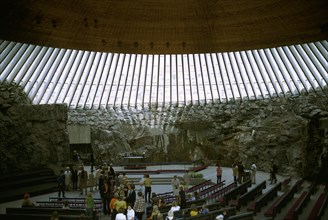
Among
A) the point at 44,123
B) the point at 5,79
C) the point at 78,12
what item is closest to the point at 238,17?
the point at 78,12

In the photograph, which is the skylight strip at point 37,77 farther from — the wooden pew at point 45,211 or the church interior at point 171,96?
the wooden pew at point 45,211

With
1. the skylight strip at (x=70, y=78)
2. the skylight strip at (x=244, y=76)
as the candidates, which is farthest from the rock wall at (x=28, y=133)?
the skylight strip at (x=244, y=76)

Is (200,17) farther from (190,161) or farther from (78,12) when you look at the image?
(190,161)

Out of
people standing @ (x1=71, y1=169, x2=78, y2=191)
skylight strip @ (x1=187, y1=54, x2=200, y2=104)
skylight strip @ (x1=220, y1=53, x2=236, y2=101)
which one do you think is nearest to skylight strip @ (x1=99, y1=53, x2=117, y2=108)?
skylight strip @ (x1=187, y1=54, x2=200, y2=104)

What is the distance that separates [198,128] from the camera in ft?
94.8

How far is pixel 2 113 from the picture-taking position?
18.3 metres

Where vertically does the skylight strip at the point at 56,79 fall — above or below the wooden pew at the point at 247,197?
above

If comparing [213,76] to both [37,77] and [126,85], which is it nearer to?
[126,85]

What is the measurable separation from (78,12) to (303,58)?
15373 mm

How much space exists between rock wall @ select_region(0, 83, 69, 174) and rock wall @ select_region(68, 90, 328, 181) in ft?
22.1

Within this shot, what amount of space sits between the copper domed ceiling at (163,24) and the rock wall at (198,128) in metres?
7.64

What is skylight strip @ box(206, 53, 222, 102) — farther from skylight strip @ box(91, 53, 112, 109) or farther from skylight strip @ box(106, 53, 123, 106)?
skylight strip @ box(91, 53, 112, 109)

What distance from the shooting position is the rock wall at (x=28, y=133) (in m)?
18.2

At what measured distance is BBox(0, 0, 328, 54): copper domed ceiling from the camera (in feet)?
51.3
